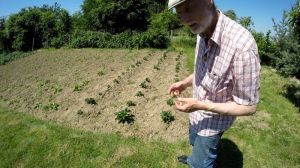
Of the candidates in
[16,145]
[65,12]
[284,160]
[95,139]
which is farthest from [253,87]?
[65,12]

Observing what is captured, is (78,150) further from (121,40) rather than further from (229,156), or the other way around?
(121,40)

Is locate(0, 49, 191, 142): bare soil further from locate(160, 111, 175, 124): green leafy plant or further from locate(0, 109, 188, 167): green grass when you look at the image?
locate(0, 109, 188, 167): green grass

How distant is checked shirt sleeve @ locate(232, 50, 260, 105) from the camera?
2168mm

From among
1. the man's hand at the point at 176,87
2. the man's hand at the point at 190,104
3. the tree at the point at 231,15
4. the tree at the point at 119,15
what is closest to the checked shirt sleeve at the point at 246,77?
the man's hand at the point at 190,104

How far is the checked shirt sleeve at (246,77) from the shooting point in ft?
7.11

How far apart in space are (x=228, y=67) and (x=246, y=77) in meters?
0.17

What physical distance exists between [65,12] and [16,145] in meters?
35.9

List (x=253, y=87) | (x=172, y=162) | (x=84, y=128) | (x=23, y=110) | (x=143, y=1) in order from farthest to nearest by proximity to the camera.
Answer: (x=143, y=1) → (x=23, y=110) → (x=84, y=128) → (x=172, y=162) → (x=253, y=87)

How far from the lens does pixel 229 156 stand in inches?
226

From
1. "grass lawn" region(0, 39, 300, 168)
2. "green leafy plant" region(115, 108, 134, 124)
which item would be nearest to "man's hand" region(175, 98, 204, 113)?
"grass lawn" region(0, 39, 300, 168)

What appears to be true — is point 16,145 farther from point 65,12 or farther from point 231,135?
point 65,12

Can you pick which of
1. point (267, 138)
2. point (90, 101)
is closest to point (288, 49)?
point (267, 138)

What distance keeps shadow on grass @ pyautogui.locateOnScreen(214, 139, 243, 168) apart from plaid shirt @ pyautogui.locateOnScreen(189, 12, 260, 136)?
9.88 ft

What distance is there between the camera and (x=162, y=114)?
283 inches
